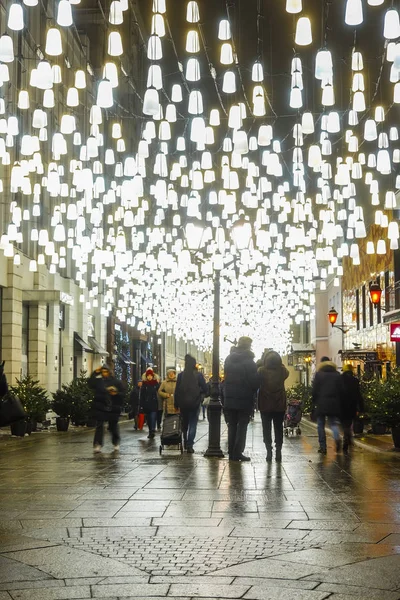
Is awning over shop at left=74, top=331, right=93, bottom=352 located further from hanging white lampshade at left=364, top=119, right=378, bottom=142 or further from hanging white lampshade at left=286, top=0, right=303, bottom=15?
hanging white lampshade at left=286, top=0, right=303, bottom=15

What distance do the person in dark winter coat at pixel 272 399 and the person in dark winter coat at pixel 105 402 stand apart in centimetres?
370

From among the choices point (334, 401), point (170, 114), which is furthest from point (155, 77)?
point (334, 401)

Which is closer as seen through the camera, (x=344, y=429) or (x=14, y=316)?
(x=344, y=429)

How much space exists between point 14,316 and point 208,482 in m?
21.0

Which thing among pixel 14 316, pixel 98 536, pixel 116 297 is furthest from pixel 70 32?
pixel 98 536

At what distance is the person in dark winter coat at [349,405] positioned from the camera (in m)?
18.7

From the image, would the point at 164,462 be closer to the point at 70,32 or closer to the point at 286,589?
the point at 286,589

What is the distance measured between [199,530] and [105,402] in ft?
33.3

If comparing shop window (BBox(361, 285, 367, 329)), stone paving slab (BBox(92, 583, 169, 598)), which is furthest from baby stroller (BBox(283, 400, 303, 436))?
stone paving slab (BBox(92, 583, 169, 598))

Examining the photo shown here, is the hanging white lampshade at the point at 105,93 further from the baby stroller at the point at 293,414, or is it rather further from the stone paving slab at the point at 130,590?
the baby stroller at the point at 293,414

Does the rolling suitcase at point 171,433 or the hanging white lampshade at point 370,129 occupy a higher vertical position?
the hanging white lampshade at point 370,129

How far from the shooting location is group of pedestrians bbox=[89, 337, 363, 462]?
53.1 feet

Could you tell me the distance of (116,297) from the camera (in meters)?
57.2

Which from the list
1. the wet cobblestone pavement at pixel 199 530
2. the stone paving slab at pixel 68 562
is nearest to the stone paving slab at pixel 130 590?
the wet cobblestone pavement at pixel 199 530
